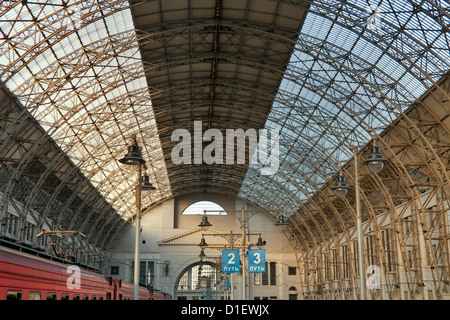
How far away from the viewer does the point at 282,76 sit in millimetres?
47469

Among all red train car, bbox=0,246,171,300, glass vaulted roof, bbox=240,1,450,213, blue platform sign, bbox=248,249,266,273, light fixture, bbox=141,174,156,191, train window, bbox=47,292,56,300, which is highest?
glass vaulted roof, bbox=240,1,450,213

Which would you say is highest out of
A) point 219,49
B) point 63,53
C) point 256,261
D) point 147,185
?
point 219,49

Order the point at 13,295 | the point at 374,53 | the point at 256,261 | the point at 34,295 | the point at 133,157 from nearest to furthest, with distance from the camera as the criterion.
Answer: the point at 13,295 < the point at 34,295 < the point at 133,157 < the point at 256,261 < the point at 374,53

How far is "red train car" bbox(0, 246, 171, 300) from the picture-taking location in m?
14.7

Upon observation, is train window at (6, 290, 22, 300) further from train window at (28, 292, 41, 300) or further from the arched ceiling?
the arched ceiling

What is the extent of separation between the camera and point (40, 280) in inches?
695

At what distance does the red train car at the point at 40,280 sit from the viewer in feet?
48.1

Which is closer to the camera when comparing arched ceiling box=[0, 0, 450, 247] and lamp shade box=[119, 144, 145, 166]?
lamp shade box=[119, 144, 145, 166]

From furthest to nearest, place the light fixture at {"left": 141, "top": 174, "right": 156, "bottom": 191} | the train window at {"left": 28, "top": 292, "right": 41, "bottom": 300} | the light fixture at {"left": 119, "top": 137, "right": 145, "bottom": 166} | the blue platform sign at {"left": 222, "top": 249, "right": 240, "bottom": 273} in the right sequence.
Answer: the blue platform sign at {"left": 222, "top": 249, "right": 240, "bottom": 273}
the light fixture at {"left": 141, "top": 174, "right": 156, "bottom": 191}
the light fixture at {"left": 119, "top": 137, "right": 145, "bottom": 166}
the train window at {"left": 28, "top": 292, "right": 41, "bottom": 300}

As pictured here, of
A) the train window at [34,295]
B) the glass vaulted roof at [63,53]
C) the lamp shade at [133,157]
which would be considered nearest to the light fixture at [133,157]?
the lamp shade at [133,157]

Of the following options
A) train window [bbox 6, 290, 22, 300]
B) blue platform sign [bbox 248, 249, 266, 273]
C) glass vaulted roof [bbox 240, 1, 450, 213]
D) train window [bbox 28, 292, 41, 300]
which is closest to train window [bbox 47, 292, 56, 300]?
train window [bbox 28, 292, 41, 300]

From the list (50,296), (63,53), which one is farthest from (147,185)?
(63,53)

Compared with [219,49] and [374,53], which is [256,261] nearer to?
[374,53]

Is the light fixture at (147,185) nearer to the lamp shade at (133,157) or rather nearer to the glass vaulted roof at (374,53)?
the lamp shade at (133,157)
